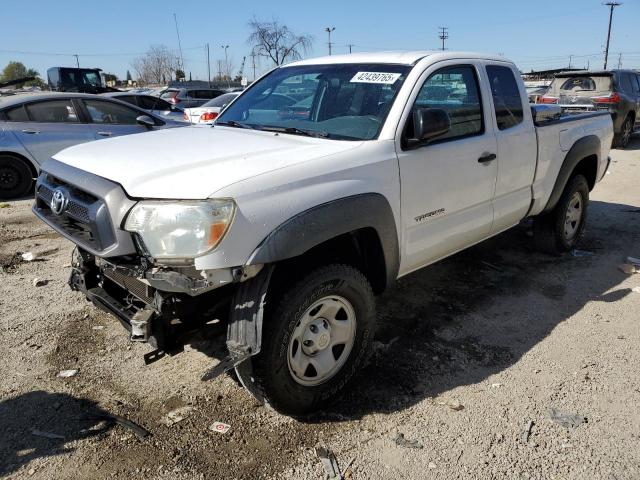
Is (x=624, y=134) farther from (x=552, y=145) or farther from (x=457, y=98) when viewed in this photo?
(x=457, y=98)

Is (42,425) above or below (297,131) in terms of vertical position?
below

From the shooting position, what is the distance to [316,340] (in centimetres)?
287

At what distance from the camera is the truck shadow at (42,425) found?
262cm

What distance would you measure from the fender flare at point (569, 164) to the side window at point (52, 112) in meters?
6.95

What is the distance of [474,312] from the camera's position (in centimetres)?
429

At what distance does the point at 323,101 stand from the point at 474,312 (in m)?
2.09

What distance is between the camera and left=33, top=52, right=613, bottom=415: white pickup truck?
241 centimetres

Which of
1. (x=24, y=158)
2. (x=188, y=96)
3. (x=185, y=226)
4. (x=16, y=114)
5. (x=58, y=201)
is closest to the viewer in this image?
(x=185, y=226)

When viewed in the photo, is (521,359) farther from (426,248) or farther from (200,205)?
(200,205)

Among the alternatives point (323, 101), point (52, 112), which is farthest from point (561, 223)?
point (52, 112)

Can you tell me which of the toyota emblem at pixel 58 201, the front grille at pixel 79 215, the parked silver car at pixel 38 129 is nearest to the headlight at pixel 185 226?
the front grille at pixel 79 215

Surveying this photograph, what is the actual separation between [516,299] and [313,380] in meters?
2.39

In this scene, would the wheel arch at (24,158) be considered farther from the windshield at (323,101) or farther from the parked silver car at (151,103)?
the windshield at (323,101)

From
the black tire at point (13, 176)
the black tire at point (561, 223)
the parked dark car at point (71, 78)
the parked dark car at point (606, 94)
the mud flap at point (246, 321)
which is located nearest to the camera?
the mud flap at point (246, 321)
